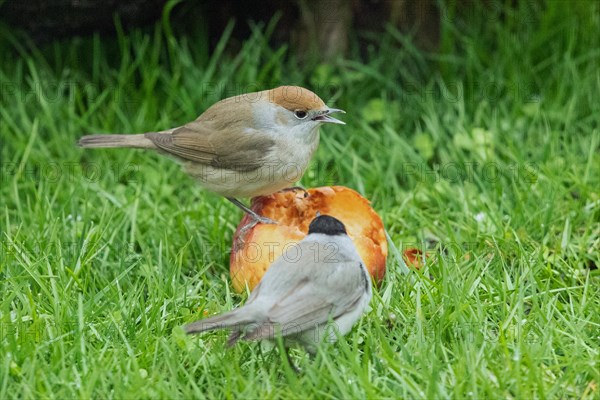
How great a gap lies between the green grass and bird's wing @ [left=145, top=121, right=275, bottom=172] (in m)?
0.37

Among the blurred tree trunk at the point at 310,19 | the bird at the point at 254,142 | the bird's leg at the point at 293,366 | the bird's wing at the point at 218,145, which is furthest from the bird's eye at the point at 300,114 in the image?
the blurred tree trunk at the point at 310,19

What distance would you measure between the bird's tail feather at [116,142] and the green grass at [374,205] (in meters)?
0.30

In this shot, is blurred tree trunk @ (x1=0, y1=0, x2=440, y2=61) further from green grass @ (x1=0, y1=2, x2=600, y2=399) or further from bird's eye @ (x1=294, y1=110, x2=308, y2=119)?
bird's eye @ (x1=294, y1=110, x2=308, y2=119)

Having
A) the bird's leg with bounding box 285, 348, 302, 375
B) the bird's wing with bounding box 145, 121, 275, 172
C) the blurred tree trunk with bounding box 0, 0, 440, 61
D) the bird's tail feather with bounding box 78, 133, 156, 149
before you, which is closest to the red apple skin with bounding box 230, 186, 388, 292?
the bird's wing with bounding box 145, 121, 275, 172

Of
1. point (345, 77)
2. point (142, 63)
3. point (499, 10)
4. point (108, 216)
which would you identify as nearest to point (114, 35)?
point (142, 63)

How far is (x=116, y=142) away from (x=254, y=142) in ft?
2.98

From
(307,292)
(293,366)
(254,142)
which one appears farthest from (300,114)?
(293,366)

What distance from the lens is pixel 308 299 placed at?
3.80m

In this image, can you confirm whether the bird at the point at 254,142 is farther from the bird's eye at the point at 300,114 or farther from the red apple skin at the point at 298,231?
the red apple skin at the point at 298,231

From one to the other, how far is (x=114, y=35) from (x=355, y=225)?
341 cm

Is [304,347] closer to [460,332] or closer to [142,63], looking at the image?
[460,332]

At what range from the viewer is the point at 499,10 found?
7.26 m

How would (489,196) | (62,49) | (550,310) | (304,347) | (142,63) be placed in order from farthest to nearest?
(62,49)
(142,63)
(489,196)
(550,310)
(304,347)

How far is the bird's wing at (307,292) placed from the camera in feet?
12.1
